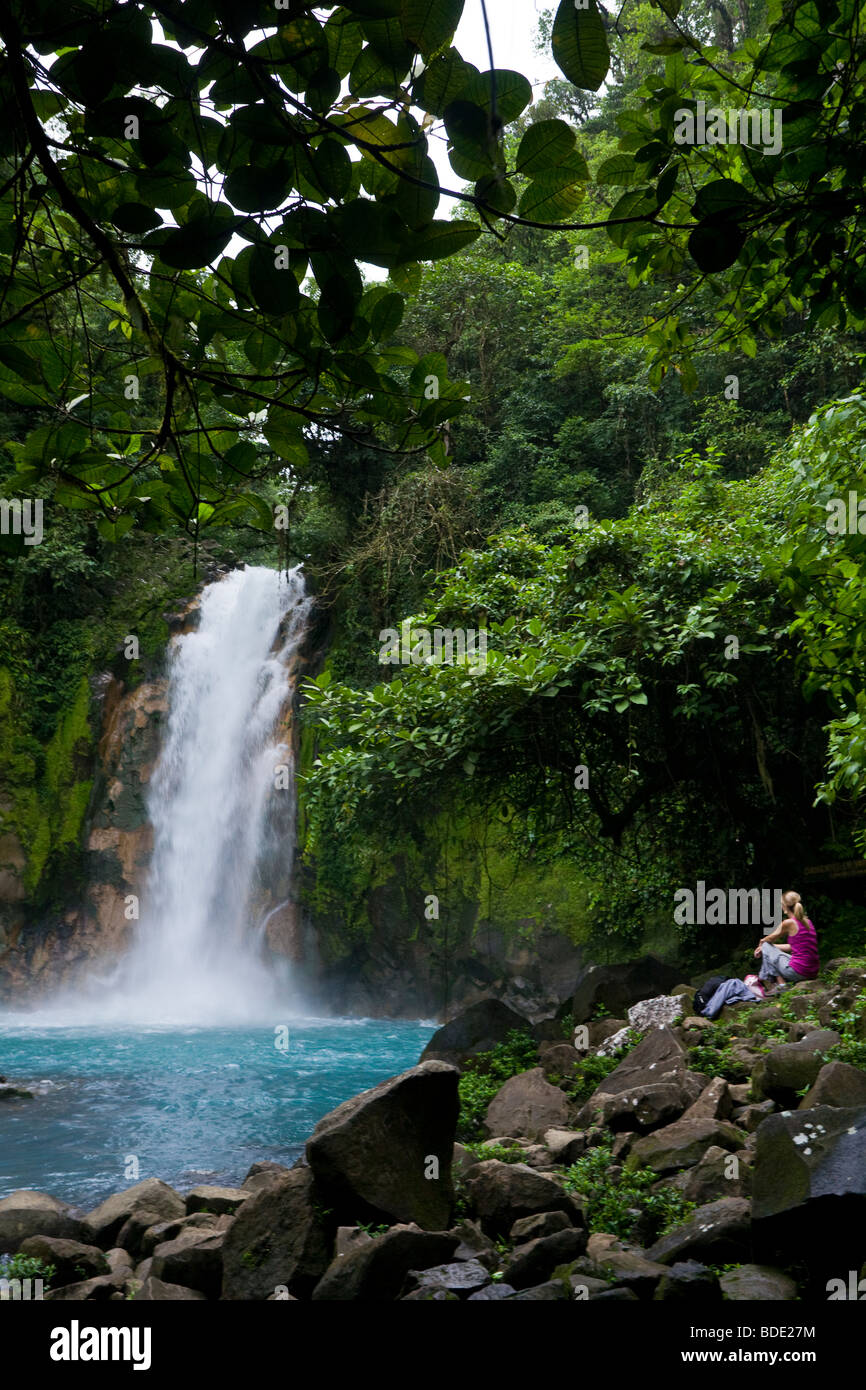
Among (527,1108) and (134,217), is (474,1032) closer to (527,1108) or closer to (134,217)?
(527,1108)

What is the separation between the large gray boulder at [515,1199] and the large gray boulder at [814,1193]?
1.17 meters

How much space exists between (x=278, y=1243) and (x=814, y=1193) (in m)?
2.33

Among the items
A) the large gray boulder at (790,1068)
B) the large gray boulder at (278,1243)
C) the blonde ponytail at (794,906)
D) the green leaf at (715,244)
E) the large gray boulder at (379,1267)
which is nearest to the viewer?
the green leaf at (715,244)

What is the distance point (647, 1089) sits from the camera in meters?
5.57

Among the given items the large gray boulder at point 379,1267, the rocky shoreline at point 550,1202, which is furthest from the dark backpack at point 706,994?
the large gray boulder at point 379,1267

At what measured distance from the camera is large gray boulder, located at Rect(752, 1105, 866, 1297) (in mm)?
3197

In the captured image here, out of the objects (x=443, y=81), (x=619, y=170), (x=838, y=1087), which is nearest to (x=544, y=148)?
(x=443, y=81)

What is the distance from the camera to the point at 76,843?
15.8 metres

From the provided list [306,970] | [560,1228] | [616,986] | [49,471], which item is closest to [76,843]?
[306,970]

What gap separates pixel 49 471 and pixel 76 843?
14.9m

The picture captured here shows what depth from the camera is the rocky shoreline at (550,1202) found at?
334 centimetres

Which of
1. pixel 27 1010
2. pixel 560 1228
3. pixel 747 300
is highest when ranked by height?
pixel 747 300

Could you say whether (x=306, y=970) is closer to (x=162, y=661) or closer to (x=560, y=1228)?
(x=162, y=661)

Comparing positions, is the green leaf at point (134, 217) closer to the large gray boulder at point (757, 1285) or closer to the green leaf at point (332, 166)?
the green leaf at point (332, 166)
